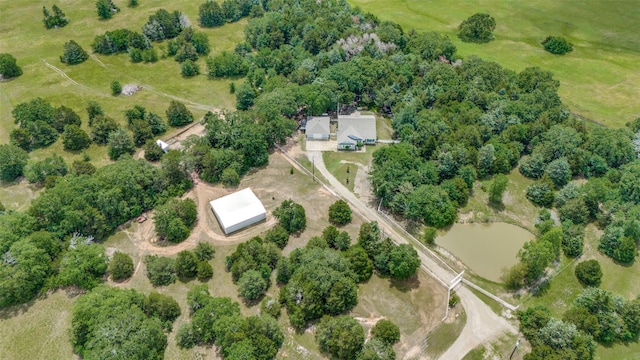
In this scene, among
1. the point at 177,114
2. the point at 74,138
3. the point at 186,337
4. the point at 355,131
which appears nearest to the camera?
the point at 186,337

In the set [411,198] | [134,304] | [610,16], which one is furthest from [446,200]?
[610,16]

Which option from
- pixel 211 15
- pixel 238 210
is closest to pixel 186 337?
pixel 238 210

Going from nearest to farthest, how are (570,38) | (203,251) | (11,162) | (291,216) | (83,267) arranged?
(83,267) < (203,251) < (291,216) < (11,162) < (570,38)

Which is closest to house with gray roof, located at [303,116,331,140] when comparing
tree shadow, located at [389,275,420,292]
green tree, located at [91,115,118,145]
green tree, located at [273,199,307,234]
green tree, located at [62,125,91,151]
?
green tree, located at [273,199,307,234]

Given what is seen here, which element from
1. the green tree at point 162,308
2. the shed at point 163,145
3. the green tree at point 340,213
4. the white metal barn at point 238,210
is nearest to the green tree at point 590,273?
the green tree at point 340,213

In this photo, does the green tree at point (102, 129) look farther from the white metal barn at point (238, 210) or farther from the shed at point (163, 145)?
the white metal barn at point (238, 210)

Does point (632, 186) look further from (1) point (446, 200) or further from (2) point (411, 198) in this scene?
(2) point (411, 198)

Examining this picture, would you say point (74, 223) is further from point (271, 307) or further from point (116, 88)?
point (116, 88)
